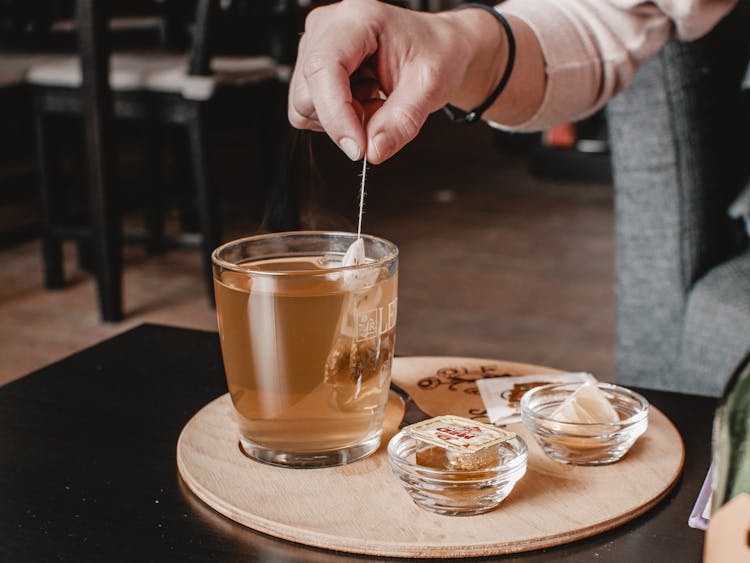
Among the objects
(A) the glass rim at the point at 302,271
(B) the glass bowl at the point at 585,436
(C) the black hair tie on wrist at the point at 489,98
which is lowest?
(B) the glass bowl at the point at 585,436

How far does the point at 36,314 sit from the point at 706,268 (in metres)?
1.75

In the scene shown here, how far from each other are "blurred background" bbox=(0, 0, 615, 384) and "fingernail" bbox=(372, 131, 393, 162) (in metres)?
1.14

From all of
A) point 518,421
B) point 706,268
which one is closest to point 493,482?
point 518,421

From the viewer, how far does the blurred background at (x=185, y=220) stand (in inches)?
87.5

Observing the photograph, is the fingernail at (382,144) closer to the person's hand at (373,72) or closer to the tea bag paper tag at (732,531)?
the person's hand at (373,72)

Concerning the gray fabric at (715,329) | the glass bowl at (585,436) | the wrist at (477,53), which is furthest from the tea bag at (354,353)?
the gray fabric at (715,329)

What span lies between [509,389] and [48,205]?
6.61 ft

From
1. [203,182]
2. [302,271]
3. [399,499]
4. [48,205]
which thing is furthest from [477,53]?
[48,205]

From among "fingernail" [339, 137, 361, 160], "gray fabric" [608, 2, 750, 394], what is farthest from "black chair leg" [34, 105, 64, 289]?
"fingernail" [339, 137, 361, 160]

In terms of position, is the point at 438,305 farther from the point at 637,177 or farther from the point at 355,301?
the point at 355,301

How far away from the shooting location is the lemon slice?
2.08 feet

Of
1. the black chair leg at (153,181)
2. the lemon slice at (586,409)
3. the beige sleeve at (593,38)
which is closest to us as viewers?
the lemon slice at (586,409)

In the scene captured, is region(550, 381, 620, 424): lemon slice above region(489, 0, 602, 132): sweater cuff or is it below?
below

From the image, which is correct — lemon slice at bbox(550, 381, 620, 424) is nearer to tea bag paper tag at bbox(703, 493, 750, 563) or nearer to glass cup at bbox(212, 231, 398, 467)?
glass cup at bbox(212, 231, 398, 467)
